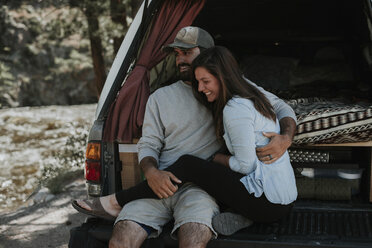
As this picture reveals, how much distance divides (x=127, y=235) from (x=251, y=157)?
79cm

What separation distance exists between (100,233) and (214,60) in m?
1.18

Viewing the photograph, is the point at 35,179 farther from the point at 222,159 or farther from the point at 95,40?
→ the point at 222,159

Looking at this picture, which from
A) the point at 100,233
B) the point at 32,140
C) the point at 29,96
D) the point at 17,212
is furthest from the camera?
the point at 29,96

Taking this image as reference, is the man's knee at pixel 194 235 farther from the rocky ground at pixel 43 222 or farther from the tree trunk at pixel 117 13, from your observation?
the tree trunk at pixel 117 13

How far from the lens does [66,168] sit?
24.7 feet

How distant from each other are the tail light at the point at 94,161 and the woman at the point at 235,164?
27 cm

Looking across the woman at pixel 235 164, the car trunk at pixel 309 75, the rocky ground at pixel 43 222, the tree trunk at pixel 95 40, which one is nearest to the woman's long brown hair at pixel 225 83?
the woman at pixel 235 164

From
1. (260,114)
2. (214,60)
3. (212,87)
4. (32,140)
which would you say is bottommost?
(32,140)

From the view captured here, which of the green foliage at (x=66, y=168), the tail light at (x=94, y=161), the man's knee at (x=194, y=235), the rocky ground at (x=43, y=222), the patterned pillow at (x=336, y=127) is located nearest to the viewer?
the man's knee at (x=194, y=235)

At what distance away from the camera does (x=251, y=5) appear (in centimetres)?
478

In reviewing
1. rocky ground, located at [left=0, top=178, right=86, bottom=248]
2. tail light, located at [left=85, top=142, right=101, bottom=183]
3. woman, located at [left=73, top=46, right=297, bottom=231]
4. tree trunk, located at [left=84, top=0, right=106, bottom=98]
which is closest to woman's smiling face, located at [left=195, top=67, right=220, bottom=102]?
woman, located at [left=73, top=46, right=297, bottom=231]

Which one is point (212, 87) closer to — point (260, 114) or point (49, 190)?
point (260, 114)

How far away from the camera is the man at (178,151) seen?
2.22 m

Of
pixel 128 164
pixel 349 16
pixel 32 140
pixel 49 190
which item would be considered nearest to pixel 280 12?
pixel 349 16
